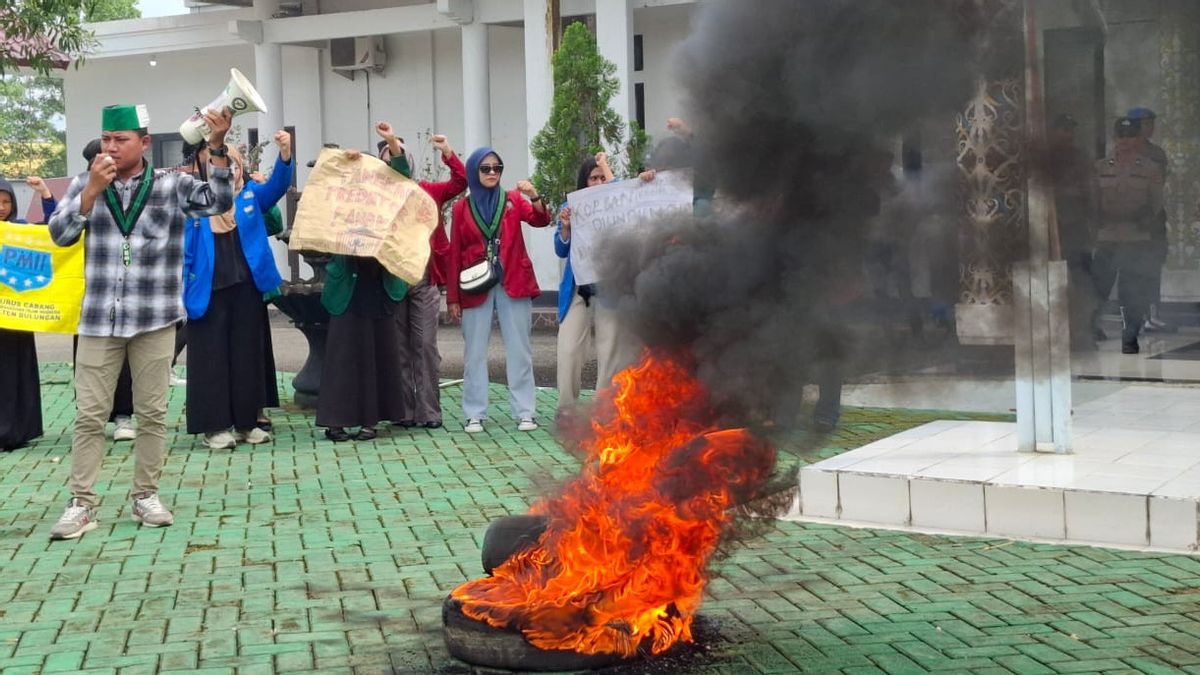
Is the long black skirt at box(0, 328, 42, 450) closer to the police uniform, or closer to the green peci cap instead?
the green peci cap

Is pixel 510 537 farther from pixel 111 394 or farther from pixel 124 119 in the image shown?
pixel 124 119

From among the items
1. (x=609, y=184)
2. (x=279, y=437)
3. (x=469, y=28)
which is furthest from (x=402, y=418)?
Result: (x=469, y=28)

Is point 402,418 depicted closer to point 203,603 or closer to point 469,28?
point 203,603

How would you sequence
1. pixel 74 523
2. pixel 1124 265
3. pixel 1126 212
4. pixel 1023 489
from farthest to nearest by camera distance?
pixel 74 523, pixel 1023 489, pixel 1124 265, pixel 1126 212

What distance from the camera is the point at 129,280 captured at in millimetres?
7242

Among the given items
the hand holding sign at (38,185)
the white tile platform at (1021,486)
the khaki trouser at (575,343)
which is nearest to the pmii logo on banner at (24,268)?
the hand holding sign at (38,185)

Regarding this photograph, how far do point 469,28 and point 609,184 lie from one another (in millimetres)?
12357

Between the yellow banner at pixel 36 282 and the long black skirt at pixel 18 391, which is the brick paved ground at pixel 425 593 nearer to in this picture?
the long black skirt at pixel 18 391

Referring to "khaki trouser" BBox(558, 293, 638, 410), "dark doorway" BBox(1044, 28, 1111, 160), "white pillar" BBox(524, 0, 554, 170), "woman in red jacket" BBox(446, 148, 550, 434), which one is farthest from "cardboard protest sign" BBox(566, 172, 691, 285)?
"white pillar" BBox(524, 0, 554, 170)

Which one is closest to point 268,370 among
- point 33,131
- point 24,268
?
point 24,268

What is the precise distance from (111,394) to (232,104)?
1.66 m

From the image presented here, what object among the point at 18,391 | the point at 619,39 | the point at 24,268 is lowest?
the point at 18,391

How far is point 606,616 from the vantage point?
4832mm

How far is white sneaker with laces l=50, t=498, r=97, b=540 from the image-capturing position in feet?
23.5
